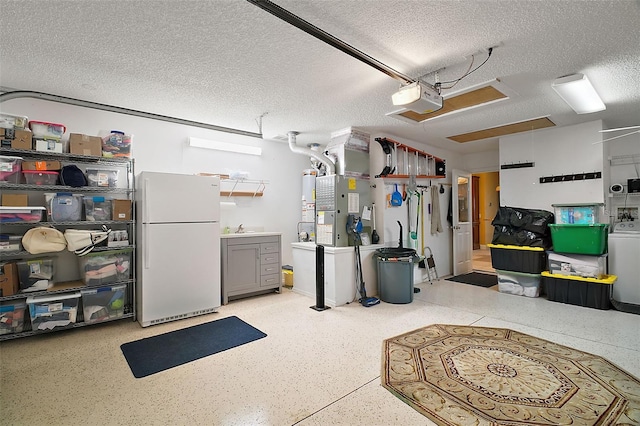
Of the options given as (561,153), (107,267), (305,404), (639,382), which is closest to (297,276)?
(107,267)

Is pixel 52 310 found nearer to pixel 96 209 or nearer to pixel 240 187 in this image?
pixel 96 209

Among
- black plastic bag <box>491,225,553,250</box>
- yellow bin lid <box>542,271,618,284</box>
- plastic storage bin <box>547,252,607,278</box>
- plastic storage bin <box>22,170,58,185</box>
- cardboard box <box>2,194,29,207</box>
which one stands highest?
plastic storage bin <box>22,170,58,185</box>

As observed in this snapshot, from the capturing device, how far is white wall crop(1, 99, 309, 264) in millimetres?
3910

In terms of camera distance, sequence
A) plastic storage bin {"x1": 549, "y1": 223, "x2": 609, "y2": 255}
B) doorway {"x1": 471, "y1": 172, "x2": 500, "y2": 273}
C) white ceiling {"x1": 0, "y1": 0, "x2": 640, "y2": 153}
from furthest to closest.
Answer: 1. doorway {"x1": 471, "y1": 172, "x2": 500, "y2": 273}
2. plastic storage bin {"x1": 549, "y1": 223, "x2": 609, "y2": 255}
3. white ceiling {"x1": 0, "y1": 0, "x2": 640, "y2": 153}

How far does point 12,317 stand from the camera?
3158 mm

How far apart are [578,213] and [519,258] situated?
100 cm

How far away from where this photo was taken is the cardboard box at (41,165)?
3250mm

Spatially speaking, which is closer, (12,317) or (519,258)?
(12,317)

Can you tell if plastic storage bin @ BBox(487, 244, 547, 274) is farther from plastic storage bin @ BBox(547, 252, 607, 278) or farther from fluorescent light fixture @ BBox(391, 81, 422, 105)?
fluorescent light fixture @ BBox(391, 81, 422, 105)

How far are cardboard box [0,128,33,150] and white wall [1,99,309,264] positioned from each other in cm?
66

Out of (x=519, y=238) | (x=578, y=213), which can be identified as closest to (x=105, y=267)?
(x=519, y=238)

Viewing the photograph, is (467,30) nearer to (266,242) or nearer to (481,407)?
(481,407)

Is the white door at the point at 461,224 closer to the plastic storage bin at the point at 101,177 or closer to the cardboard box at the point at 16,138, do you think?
the plastic storage bin at the point at 101,177

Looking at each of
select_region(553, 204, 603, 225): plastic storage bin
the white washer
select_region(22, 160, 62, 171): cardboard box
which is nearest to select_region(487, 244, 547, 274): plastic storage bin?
select_region(553, 204, 603, 225): plastic storage bin
